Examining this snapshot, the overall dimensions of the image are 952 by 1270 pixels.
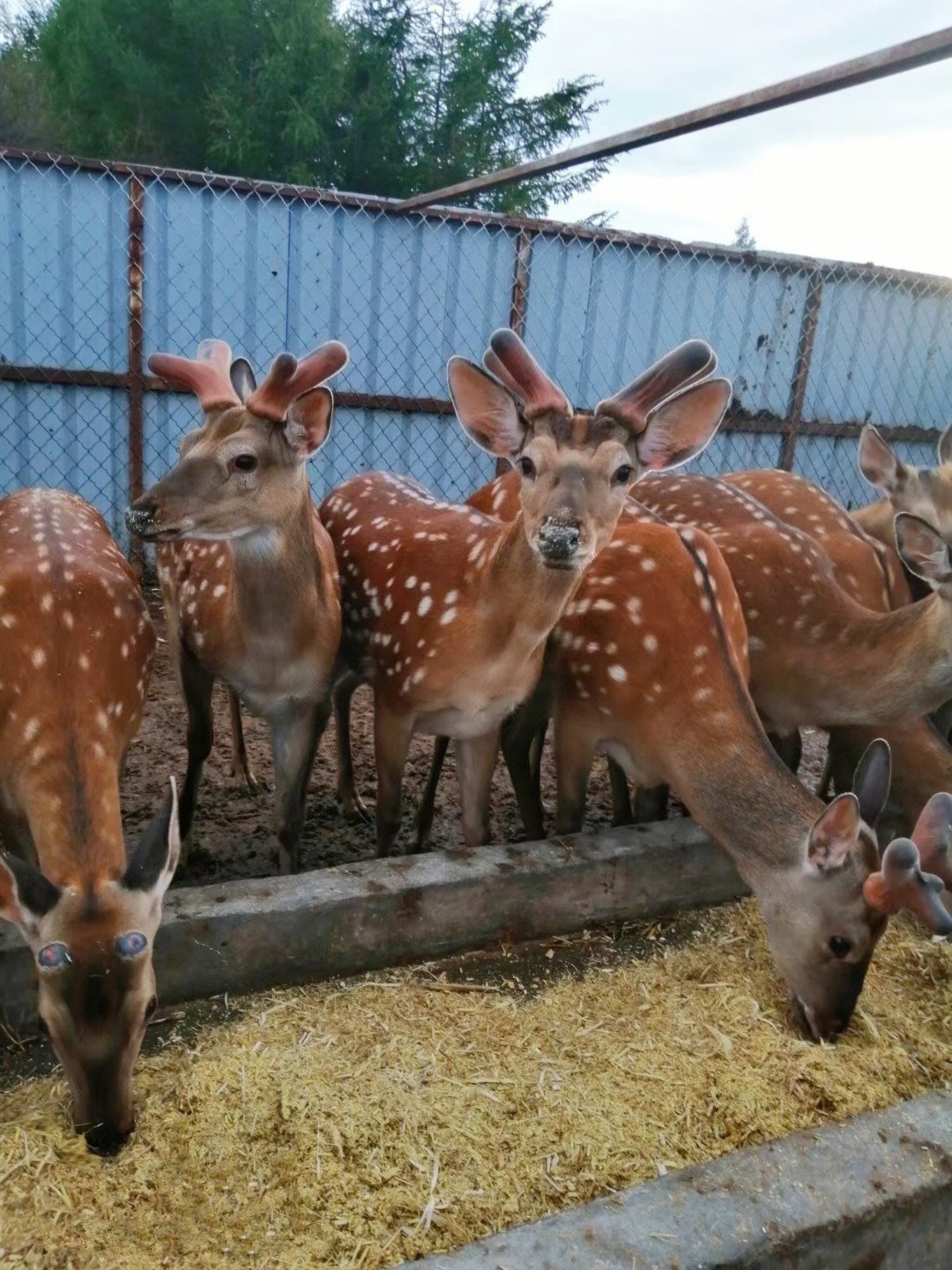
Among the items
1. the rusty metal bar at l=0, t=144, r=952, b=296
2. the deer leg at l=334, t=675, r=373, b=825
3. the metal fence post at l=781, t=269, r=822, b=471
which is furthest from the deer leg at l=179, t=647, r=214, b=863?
the metal fence post at l=781, t=269, r=822, b=471

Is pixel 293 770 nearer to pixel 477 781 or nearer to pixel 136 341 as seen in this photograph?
pixel 477 781

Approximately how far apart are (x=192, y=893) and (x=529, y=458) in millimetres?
1548

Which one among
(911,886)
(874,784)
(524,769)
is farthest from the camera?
(524,769)

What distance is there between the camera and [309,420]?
3133 mm

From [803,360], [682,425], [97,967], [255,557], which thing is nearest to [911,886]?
[682,425]

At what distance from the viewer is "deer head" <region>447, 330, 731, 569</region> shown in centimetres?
276

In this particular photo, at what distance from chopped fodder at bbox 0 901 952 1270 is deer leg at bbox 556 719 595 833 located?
66 cm

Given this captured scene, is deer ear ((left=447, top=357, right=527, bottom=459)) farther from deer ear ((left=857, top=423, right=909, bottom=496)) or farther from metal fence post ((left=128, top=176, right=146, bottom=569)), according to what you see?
metal fence post ((left=128, top=176, right=146, bottom=569))

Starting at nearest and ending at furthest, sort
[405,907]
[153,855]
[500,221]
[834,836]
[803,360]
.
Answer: [153,855] < [834,836] < [405,907] < [500,221] < [803,360]

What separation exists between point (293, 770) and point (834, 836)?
71.9 inches

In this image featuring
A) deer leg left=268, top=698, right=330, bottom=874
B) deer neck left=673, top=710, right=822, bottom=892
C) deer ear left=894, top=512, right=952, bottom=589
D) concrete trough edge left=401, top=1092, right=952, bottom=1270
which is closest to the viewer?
concrete trough edge left=401, top=1092, right=952, bottom=1270

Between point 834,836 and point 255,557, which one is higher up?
point 255,557

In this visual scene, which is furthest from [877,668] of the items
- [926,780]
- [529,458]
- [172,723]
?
[172,723]

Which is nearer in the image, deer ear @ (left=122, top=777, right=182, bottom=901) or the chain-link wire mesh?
deer ear @ (left=122, top=777, right=182, bottom=901)
